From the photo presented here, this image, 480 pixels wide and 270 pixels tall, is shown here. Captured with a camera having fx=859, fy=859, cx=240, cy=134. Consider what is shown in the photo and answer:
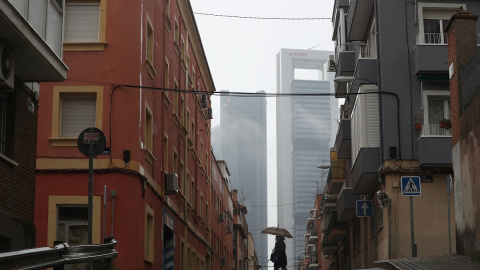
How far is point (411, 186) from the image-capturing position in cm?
2184

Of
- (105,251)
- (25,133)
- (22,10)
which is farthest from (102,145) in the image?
(105,251)

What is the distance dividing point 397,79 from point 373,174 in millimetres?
3310

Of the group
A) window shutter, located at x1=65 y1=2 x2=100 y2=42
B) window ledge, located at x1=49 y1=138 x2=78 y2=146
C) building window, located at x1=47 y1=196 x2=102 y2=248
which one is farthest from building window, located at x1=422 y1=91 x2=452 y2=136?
window ledge, located at x1=49 y1=138 x2=78 y2=146

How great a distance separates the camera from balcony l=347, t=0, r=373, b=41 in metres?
30.3

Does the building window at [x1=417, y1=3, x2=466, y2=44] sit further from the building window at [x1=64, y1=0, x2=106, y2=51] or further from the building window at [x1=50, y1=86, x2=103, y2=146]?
Answer: the building window at [x1=50, y1=86, x2=103, y2=146]

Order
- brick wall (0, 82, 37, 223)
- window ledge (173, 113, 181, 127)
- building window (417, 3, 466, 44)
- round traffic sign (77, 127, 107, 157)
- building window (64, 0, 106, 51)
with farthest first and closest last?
window ledge (173, 113, 181, 127) → building window (417, 3, 466, 44) → building window (64, 0, 106, 51) → round traffic sign (77, 127, 107, 157) → brick wall (0, 82, 37, 223)

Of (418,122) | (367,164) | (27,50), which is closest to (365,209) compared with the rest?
(367,164)

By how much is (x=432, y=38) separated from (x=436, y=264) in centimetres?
1323

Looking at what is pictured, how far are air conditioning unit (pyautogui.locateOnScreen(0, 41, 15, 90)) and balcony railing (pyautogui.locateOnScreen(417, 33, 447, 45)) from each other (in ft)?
53.7

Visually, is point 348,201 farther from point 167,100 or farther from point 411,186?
point 411,186

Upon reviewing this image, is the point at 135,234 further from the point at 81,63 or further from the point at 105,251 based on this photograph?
the point at 105,251

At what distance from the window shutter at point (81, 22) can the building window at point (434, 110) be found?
1080 cm

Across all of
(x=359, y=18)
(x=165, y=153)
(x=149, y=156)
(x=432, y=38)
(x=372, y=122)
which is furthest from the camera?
(x=359, y=18)

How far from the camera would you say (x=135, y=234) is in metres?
23.4
